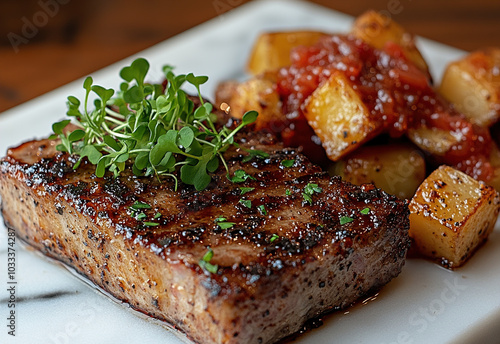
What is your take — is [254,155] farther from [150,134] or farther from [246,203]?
[150,134]

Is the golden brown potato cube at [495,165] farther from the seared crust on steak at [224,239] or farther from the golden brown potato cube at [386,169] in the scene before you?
the seared crust on steak at [224,239]

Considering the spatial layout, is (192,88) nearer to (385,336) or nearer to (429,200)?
(429,200)

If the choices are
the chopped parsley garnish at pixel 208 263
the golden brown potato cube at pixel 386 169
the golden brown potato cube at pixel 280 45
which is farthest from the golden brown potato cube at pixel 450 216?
the golden brown potato cube at pixel 280 45

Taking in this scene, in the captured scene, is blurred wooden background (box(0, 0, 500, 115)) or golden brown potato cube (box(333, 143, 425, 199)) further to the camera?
blurred wooden background (box(0, 0, 500, 115))

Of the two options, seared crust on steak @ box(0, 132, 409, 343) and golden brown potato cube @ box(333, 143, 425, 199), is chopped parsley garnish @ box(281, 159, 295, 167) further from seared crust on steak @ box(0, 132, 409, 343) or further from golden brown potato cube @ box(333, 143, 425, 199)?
golden brown potato cube @ box(333, 143, 425, 199)

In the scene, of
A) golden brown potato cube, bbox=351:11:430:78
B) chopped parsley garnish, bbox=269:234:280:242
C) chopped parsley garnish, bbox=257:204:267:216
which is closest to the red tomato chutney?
golden brown potato cube, bbox=351:11:430:78

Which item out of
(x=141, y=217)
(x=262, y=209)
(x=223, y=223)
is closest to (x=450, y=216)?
(x=262, y=209)
